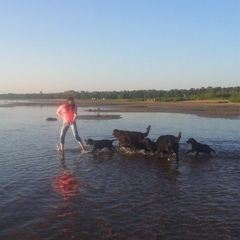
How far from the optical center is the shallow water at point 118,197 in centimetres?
571

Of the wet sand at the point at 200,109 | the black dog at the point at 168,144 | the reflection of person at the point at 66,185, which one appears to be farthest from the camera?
the wet sand at the point at 200,109

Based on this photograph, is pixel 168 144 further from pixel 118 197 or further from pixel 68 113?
pixel 118 197

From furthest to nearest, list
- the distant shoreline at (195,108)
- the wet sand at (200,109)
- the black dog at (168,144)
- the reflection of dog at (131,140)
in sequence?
the distant shoreline at (195,108), the wet sand at (200,109), the reflection of dog at (131,140), the black dog at (168,144)

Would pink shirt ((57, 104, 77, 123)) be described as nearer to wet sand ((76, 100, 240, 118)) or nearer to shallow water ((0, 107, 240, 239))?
shallow water ((0, 107, 240, 239))

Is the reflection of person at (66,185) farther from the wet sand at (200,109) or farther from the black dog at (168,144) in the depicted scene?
the wet sand at (200,109)

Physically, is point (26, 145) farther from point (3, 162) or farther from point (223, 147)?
point (223, 147)

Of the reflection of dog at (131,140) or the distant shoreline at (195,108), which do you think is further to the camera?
the distant shoreline at (195,108)

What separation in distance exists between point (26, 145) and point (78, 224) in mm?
9790

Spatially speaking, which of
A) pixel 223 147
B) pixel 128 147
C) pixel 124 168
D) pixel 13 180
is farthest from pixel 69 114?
pixel 223 147

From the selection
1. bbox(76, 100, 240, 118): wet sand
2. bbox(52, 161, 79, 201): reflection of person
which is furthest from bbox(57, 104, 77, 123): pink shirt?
bbox(76, 100, 240, 118): wet sand

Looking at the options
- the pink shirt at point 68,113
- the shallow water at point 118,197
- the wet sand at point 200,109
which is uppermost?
the pink shirt at point 68,113

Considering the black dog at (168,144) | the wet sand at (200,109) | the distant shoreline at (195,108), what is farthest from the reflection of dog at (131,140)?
the wet sand at (200,109)

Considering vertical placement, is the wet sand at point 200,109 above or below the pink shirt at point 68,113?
below

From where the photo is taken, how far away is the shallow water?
5.71m
